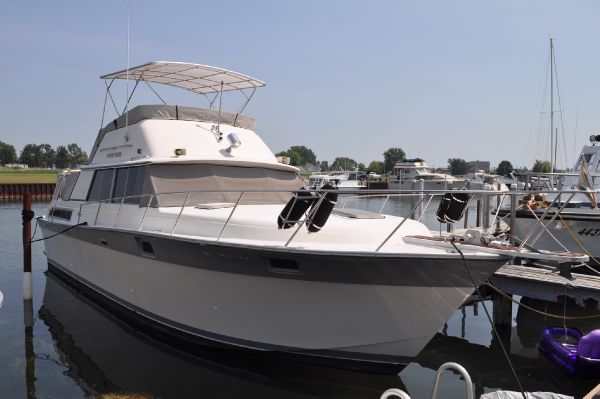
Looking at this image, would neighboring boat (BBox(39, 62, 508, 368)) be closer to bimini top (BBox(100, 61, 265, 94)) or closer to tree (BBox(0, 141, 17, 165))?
bimini top (BBox(100, 61, 265, 94))

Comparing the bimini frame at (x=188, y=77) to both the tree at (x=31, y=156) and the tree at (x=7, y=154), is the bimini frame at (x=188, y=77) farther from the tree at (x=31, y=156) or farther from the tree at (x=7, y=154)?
the tree at (x=7, y=154)

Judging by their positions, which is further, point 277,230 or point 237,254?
point 277,230

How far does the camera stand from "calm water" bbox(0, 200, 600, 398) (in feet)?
20.7

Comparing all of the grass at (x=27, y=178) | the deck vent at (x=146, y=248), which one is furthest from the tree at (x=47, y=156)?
the deck vent at (x=146, y=248)

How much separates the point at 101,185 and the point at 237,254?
16.0ft

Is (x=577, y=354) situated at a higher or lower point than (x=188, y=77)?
lower

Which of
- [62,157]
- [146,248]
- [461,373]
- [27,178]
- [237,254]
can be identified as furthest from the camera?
[62,157]

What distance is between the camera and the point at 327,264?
552 centimetres

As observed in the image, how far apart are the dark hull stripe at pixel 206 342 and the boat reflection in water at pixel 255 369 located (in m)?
0.17

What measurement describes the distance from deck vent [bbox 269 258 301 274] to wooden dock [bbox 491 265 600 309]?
16.7 feet

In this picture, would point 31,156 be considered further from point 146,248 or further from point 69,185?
point 146,248

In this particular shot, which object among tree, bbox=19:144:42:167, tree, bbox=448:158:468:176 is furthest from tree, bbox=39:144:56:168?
tree, bbox=448:158:468:176

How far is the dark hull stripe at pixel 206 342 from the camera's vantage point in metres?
5.94

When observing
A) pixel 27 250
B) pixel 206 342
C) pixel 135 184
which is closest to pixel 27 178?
pixel 27 250
